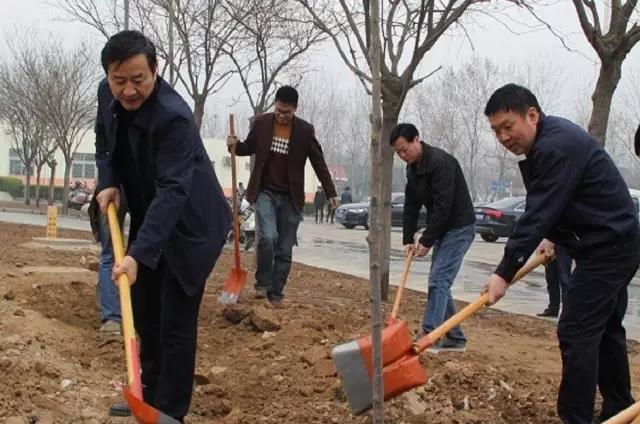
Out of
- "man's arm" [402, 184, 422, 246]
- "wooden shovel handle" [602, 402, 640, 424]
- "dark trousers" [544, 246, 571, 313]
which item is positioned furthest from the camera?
"dark trousers" [544, 246, 571, 313]

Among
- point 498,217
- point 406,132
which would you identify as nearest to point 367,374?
point 406,132

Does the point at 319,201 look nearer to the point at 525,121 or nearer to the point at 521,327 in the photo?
the point at 521,327

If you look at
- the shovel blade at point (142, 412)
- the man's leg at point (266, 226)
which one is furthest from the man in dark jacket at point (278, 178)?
the shovel blade at point (142, 412)

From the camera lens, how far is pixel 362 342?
3713 millimetres

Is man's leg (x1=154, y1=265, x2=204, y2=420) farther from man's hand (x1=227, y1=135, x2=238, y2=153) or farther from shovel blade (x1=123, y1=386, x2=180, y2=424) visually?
man's hand (x1=227, y1=135, x2=238, y2=153)

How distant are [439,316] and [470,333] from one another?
128cm

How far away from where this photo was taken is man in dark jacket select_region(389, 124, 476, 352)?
225 inches

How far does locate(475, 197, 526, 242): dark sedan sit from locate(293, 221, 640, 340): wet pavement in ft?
3.30

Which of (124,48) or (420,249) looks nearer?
(124,48)

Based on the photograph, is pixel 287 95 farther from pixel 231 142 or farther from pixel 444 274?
pixel 444 274

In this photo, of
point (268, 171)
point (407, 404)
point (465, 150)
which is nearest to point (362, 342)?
point (407, 404)

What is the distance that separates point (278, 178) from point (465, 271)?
26.2 feet

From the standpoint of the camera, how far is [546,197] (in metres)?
3.52

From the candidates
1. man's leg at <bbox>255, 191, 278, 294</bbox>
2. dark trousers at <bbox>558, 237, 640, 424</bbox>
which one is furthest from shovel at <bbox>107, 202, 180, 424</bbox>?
man's leg at <bbox>255, 191, 278, 294</bbox>
